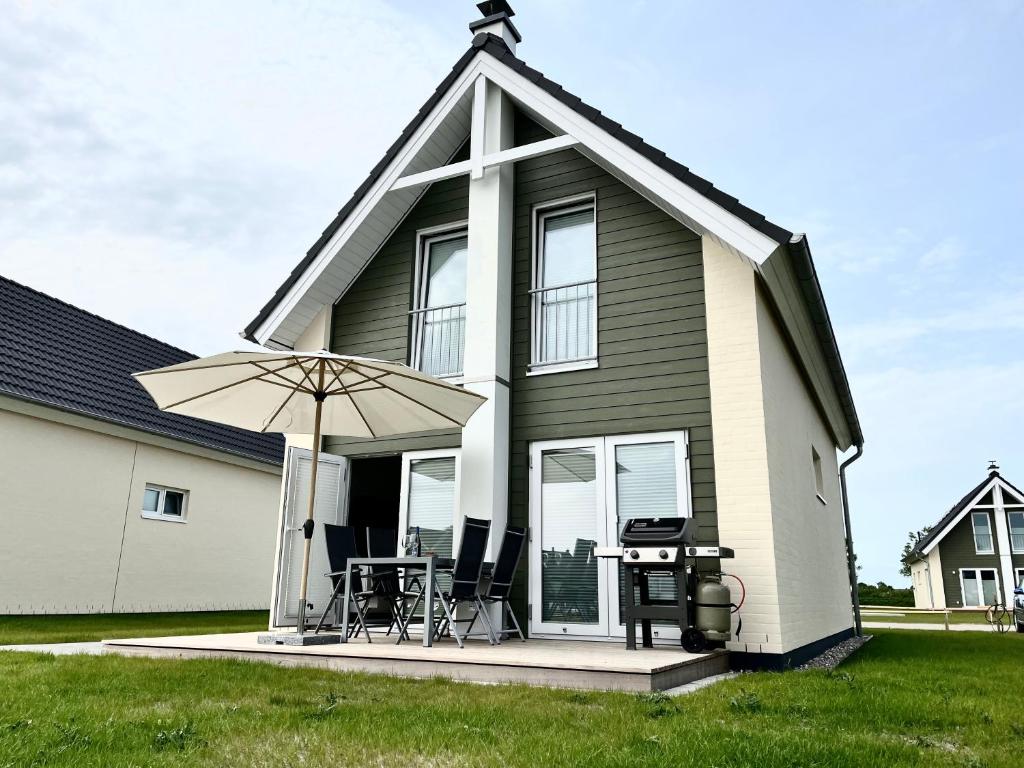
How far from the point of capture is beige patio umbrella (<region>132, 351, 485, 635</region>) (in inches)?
237

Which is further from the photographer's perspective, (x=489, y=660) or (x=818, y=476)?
(x=818, y=476)

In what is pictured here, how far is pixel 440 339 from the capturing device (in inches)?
342

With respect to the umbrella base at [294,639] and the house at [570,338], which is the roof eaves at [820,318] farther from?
the umbrella base at [294,639]

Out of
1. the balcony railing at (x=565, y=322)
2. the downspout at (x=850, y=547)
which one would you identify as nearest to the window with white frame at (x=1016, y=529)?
the downspout at (x=850, y=547)

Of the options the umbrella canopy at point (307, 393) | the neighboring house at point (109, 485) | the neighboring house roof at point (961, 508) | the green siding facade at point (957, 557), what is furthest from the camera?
the green siding facade at point (957, 557)

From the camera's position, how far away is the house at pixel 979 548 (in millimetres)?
29578

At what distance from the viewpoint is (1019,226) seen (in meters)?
19.9

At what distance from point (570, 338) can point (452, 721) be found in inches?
198

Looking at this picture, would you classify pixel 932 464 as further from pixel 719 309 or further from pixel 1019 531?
pixel 719 309

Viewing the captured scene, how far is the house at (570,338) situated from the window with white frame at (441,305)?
0.02 metres

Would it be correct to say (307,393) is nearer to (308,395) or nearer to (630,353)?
(308,395)

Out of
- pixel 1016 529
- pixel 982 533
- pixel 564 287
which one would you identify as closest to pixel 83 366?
pixel 564 287

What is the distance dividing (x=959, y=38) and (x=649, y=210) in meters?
9.57

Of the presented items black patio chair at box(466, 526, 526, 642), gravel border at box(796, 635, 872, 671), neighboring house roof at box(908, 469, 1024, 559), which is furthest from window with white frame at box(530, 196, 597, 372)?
neighboring house roof at box(908, 469, 1024, 559)
